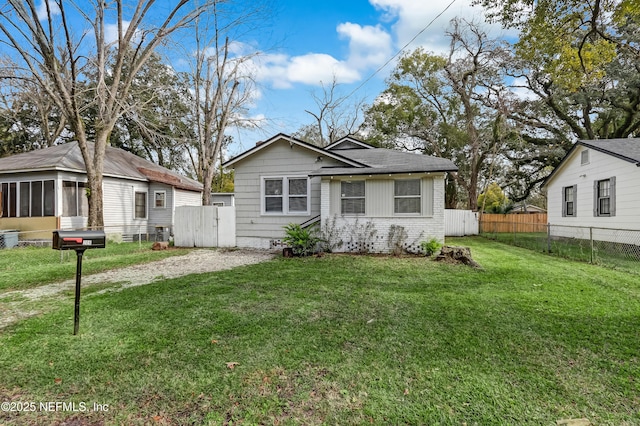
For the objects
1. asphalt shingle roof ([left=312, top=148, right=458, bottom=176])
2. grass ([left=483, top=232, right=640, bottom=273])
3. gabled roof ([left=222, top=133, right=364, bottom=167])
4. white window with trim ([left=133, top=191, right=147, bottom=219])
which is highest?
gabled roof ([left=222, top=133, right=364, bottom=167])

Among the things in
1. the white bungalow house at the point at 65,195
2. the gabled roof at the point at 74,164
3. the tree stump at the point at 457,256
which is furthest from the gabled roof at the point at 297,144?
the white bungalow house at the point at 65,195

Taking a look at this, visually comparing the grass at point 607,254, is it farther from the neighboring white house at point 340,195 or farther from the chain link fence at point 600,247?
the neighboring white house at point 340,195

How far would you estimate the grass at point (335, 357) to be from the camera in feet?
7.70

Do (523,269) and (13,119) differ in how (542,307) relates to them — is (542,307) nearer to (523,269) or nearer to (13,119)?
(523,269)

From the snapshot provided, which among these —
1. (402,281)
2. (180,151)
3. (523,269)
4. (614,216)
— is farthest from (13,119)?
(614,216)

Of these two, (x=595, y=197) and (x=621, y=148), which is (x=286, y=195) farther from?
(x=621, y=148)

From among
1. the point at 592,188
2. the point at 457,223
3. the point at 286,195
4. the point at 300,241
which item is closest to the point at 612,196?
the point at 592,188

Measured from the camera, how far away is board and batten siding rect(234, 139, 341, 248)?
11.0 metres

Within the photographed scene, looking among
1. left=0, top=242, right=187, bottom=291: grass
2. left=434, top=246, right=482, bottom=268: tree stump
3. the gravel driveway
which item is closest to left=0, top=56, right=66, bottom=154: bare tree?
left=0, top=242, right=187, bottom=291: grass

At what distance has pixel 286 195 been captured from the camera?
1120cm

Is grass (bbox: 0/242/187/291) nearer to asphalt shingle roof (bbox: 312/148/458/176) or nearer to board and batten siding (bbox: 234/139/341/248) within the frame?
board and batten siding (bbox: 234/139/341/248)

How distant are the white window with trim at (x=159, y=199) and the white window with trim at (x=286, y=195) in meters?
8.81

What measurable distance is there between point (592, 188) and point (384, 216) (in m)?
8.66

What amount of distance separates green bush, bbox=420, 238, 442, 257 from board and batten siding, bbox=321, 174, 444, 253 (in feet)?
0.75
